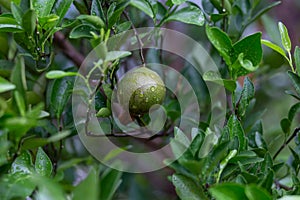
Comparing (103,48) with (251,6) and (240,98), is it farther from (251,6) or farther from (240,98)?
(251,6)

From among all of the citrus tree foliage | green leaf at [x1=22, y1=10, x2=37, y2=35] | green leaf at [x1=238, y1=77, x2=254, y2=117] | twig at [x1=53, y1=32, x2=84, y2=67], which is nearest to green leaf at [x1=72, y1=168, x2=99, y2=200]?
the citrus tree foliage

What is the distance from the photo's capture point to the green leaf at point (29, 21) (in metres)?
0.62

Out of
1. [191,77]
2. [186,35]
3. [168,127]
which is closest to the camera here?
[168,127]

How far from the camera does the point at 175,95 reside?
1.01 meters

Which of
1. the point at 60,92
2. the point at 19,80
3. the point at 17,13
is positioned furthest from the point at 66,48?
the point at 19,80

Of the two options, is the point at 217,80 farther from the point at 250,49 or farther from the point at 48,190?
the point at 48,190

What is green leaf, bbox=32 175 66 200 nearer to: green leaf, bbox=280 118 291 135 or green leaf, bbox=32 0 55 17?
green leaf, bbox=32 0 55 17

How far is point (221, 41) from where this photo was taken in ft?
2.29

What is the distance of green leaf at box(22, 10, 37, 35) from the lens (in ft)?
2.03

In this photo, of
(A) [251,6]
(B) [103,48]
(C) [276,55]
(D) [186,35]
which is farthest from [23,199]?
(C) [276,55]

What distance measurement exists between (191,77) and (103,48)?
20.5 inches

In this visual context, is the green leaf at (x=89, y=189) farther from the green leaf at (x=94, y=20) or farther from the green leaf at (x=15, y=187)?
the green leaf at (x=94, y=20)

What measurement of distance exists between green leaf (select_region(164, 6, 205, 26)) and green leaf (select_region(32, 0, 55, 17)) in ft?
0.58

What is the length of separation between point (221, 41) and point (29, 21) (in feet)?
0.82
